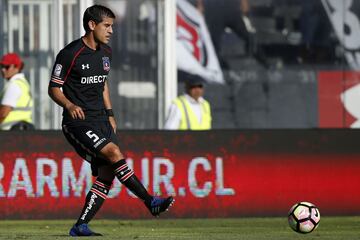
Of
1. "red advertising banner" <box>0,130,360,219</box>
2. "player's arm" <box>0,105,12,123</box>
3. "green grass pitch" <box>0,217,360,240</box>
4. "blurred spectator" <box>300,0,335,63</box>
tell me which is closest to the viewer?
"green grass pitch" <box>0,217,360,240</box>

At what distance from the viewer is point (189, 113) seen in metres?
16.8

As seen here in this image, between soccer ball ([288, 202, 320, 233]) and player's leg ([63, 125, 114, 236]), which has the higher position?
player's leg ([63, 125, 114, 236])

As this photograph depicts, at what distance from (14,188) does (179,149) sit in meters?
2.05

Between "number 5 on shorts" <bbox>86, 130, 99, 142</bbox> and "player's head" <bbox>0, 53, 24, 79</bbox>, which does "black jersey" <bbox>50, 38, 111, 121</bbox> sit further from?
"player's head" <bbox>0, 53, 24, 79</bbox>

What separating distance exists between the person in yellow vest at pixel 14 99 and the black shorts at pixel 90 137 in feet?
16.1

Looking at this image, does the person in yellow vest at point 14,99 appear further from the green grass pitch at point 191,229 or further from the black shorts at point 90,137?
the black shorts at point 90,137

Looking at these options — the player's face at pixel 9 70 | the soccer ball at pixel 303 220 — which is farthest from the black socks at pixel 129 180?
the player's face at pixel 9 70

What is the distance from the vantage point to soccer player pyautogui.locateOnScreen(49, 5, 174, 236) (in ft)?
37.1

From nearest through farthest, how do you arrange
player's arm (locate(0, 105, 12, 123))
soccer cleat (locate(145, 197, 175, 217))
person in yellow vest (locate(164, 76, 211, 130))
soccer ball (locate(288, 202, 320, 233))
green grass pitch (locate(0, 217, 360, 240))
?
soccer cleat (locate(145, 197, 175, 217)) < soccer ball (locate(288, 202, 320, 233)) < green grass pitch (locate(0, 217, 360, 240)) < player's arm (locate(0, 105, 12, 123)) < person in yellow vest (locate(164, 76, 211, 130))

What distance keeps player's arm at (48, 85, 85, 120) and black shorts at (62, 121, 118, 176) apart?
0.19 metres

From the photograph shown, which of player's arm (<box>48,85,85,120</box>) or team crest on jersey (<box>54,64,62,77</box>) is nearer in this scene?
player's arm (<box>48,85,85,120</box>)

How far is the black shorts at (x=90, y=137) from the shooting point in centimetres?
1133

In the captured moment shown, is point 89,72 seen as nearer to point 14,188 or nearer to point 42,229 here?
point 42,229

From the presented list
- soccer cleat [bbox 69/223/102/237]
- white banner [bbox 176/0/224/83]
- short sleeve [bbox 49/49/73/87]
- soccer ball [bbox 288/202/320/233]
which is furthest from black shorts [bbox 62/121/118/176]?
white banner [bbox 176/0/224/83]
